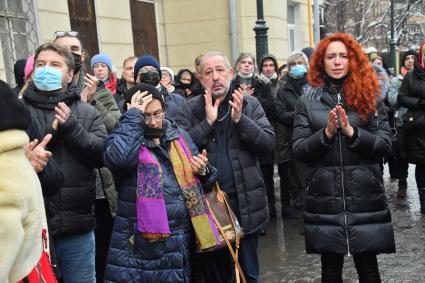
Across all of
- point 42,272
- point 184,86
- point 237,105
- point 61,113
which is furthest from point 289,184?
point 42,272

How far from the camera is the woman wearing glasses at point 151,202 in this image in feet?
9.65

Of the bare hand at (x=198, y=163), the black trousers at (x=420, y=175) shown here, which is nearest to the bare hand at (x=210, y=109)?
the bare hand at (x=198, y=163)

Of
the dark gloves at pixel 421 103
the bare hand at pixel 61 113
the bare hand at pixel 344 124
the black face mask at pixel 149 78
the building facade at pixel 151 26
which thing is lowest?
the dark gloves at pixel 421 103

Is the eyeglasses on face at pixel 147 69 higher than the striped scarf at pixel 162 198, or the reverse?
the eyeglasses on face at pixel 147 69

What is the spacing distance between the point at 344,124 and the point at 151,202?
4.39 feet

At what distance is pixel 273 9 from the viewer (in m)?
12.4

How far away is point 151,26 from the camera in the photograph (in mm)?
10898

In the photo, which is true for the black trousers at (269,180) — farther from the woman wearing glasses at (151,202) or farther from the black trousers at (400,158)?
the woman wearing glasses at (151,202)

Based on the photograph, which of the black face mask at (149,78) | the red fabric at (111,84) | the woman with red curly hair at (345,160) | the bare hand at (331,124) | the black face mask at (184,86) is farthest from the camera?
the black face mask at (184,86)

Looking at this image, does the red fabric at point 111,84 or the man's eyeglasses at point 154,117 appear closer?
the man's eyeglasses at point 154,117

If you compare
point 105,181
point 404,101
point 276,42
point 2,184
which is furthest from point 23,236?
point 276,42

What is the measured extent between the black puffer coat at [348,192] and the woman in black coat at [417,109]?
2.78 m

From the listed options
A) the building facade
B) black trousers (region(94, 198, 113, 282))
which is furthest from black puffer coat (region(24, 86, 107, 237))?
the building facade

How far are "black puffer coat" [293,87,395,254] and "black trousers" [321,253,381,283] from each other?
127mm
